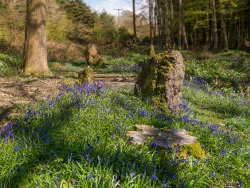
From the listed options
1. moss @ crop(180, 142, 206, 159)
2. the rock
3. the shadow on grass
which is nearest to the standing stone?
moss @ crop(180, 142, 206, 159)

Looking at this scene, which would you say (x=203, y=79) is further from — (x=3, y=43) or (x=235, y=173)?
(x=3, y=43)

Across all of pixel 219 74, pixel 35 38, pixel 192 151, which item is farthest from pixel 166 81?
pixel 219 74

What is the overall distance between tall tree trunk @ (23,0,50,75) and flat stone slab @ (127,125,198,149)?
26.6 ft

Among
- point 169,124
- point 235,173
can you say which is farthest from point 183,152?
point 169,124

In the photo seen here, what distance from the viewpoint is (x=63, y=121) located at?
4457 millimetres

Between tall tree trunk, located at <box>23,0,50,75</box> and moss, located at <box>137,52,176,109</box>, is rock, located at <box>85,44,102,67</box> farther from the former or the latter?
moss, located at <box>137,52,176,109</box>

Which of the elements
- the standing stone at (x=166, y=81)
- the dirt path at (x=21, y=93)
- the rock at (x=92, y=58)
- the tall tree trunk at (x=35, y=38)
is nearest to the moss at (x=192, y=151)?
the standing stone at (x=166, y=81)

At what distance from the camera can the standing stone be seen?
20.7 ft

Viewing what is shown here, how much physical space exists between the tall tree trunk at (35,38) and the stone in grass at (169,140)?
8220mm

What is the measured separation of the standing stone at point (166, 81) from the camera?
631 cm

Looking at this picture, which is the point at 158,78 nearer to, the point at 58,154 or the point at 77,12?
the point at 58,154

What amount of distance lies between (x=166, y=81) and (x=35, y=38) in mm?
7203

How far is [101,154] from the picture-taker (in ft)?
10.8

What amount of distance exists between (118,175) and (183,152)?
51.7 inches
